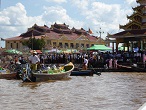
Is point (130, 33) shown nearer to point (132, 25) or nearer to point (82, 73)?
point (132, 25)

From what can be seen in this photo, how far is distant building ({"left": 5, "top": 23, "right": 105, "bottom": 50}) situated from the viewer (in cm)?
7838

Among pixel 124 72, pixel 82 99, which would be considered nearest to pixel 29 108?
pixel 82 99

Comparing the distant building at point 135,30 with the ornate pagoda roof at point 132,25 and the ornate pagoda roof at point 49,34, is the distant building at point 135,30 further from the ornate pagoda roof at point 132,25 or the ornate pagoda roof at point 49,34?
the ornate pagoda roof at point 49,34

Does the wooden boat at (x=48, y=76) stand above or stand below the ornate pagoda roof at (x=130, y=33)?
below

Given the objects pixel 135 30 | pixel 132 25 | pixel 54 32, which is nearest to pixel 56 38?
pixel 54 32

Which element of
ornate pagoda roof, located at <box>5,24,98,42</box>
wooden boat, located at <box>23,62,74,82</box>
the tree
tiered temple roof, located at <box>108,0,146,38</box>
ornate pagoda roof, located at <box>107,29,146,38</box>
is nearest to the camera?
wooden boat, located at <box>23,62,74,82</box>

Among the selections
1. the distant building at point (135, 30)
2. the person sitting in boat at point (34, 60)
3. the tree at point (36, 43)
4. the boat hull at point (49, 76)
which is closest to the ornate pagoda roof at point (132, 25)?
the distant building at point (135, 30)

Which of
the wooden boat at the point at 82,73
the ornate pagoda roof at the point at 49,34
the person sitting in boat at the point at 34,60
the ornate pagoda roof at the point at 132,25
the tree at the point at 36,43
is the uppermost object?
the ornate pagoda roof at the point at 49,34

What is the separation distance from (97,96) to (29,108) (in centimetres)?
337

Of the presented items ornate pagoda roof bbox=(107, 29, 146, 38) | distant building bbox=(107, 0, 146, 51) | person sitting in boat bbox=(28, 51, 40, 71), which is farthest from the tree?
person sitting in boat bbox=(28, 51, 40, 71)

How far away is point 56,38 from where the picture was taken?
3100 inches

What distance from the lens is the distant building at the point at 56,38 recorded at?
257 feet

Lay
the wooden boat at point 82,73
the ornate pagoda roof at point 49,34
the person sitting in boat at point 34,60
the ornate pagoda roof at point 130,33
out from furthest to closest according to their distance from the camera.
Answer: the ornate pagoda roof at point 49,34 → the ornate pagoda roof at point 130,33 → the wooden boat at point 82,73 → the person sitting in boat at point 34,60

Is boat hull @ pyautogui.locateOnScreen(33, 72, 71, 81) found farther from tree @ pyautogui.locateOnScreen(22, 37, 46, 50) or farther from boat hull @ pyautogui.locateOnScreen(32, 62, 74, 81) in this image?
tree @ pyautogui.locateOnScreen(22, 37, 46, 50)
